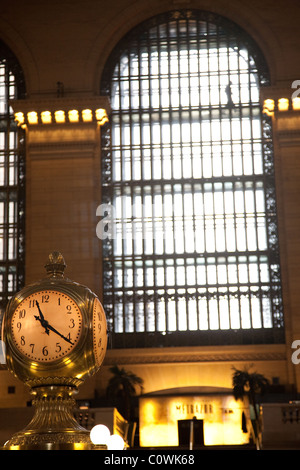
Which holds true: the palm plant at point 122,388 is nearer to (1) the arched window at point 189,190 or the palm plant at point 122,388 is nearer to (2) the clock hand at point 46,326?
(1) the arched window at point 189,190

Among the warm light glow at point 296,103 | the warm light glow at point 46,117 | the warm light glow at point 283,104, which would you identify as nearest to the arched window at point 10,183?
the warm light glow at point 46,117

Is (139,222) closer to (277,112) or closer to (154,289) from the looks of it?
(154,289)

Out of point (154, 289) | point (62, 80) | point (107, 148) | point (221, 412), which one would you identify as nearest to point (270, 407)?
point (221, 412)

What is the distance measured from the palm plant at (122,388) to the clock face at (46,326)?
99.0ft

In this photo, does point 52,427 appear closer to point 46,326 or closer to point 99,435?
point 46,326

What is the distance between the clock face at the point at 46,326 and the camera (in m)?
2.40

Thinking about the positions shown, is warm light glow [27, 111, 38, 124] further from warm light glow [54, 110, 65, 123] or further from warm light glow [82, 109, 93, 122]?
warm light glow [82, 109, 93, 122]

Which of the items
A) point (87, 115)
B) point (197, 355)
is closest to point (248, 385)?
point (197, 355)

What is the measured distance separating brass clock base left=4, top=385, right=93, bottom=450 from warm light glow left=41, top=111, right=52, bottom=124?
111 ft

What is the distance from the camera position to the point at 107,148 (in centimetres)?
3669

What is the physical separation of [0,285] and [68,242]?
3.63 meters

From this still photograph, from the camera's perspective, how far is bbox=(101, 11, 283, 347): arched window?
34.6 m

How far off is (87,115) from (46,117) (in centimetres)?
181
